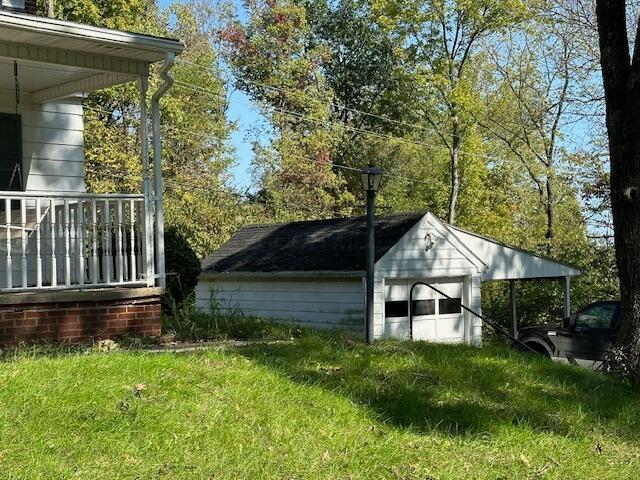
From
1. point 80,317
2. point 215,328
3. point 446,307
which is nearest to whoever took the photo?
point 80,317

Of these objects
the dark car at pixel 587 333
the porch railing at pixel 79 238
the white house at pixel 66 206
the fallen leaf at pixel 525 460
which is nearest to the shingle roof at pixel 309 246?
the dark car at pixel 587 333

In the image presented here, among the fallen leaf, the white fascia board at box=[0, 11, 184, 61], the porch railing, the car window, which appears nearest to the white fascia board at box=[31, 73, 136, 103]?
the white fascia board at box=[0, 11, 184, 61]

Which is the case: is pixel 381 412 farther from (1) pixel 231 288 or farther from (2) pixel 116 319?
(1) pixel 231 288

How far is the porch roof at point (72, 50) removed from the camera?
7844 millimetres

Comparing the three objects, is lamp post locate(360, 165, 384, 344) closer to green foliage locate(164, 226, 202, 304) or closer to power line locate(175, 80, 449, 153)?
green foliage locate(164, 226, 202, 304)

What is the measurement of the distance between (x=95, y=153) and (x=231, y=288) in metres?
7.76

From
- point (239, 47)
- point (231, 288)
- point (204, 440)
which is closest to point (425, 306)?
point (231, 288)

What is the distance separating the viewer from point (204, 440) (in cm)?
505

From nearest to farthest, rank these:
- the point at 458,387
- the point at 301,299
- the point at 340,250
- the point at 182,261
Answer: the point at 458,387 < the point at 182,261 < the point at 340,250 < the point at 301,299

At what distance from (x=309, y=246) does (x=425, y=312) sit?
3.43m

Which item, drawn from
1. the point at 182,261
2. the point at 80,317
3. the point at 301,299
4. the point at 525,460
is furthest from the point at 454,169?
the point at 525,460

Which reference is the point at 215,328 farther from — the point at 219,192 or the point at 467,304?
the point at 219,192

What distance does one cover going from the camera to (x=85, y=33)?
319 inches

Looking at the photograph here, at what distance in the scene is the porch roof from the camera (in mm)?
7844
